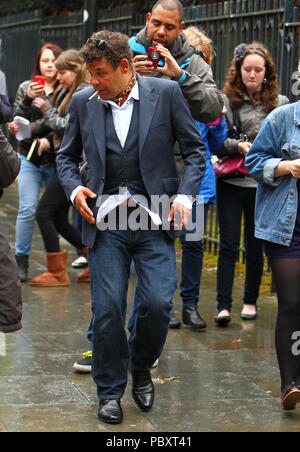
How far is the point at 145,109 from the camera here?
586 cm

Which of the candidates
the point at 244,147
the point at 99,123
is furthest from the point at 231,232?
the point at 99,123

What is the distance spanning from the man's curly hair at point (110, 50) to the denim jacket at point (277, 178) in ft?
3.39

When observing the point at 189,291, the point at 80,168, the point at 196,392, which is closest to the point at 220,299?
the point at 189,291

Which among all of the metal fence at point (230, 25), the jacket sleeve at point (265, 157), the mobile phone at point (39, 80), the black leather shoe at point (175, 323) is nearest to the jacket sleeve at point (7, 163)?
the jacket sleeve at point (265, 157)

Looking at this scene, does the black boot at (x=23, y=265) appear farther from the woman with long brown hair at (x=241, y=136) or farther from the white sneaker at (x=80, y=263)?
the woman with long brown hair at (x=241, y=136)

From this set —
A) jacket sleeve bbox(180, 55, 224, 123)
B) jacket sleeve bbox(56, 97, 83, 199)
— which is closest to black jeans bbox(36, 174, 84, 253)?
jacket sleeve bbox(180, 55, 224, 123)

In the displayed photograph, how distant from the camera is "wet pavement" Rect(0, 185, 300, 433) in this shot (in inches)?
228

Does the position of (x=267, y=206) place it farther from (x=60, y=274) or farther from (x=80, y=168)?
(x=60, y=274)

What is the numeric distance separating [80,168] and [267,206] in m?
1.09

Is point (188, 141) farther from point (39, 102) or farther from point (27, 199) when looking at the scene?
point (27, 199)

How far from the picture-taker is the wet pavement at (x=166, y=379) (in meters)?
5.80

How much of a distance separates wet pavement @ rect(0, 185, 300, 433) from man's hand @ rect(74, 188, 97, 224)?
1.08 meters

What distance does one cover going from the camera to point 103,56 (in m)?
5.66

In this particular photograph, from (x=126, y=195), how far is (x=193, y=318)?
2512 mm
